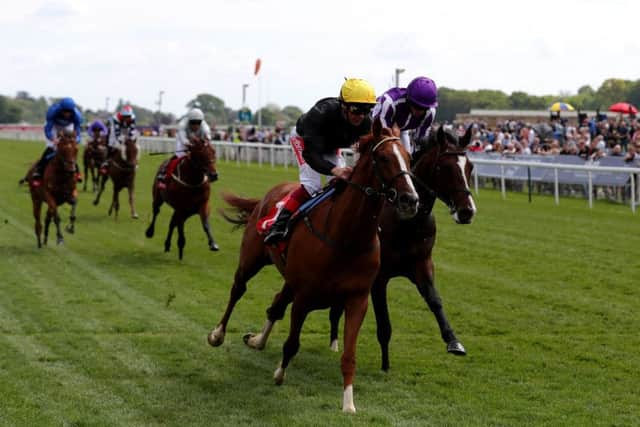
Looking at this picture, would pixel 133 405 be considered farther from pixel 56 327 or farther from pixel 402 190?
pixel 56 327

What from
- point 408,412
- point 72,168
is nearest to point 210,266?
point 72,168

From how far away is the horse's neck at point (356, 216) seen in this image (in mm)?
5648

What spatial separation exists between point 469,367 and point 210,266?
5.69 m

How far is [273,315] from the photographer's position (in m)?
7.07

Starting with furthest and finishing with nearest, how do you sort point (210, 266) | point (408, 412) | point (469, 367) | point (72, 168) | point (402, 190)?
point (72, 168) < point (210, 266) < point (469, 367) < point (408, 412) < point (402, 190)

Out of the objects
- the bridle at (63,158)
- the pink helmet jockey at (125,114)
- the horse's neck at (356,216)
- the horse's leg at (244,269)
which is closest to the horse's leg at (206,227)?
the bridle at (63,158)

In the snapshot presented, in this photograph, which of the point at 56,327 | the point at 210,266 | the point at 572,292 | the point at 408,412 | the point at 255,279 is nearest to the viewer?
the point at 408,412

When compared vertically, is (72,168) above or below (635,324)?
above

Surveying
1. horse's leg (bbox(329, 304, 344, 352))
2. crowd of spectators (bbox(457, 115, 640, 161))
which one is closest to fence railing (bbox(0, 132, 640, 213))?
crowd of spectators (bbox(457, 115, 640, 161))

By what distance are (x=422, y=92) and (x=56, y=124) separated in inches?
349

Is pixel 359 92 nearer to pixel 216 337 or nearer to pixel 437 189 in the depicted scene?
pixel 437 189

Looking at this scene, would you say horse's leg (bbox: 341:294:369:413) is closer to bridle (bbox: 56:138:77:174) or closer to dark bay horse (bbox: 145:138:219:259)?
dark bay horse (bbox: 145:138:219:259)

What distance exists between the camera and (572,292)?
10039mm

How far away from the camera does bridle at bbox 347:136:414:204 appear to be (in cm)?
529
